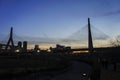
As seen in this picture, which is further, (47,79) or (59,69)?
(59,69)

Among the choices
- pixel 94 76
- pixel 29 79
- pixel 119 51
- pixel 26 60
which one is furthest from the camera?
pixel 26 60

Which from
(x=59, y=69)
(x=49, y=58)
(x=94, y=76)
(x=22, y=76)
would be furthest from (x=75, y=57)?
(x=94, y=76)

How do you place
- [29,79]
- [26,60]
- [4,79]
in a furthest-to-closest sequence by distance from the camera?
[26,60], [29,79], [4,79]

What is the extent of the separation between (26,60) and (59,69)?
2514 cm

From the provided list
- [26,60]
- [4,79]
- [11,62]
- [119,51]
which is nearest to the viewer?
[4,79]

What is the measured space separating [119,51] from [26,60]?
3043 centimetres

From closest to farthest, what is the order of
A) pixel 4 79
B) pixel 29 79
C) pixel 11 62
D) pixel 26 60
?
Answer: 1. pixel 4 79
2. pixel 29 79
3. pixel 11 62
4. pixel 26 60

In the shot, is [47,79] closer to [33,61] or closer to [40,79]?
[40,79]

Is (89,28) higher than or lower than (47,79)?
higher

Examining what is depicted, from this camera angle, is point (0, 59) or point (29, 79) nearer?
point (29, 79)

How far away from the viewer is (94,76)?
70.1 feet

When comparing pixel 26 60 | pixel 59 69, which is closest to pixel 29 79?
pixel 59 69

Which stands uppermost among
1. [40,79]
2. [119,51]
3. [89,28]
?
[89,28]

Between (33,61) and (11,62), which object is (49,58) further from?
(11,62)
